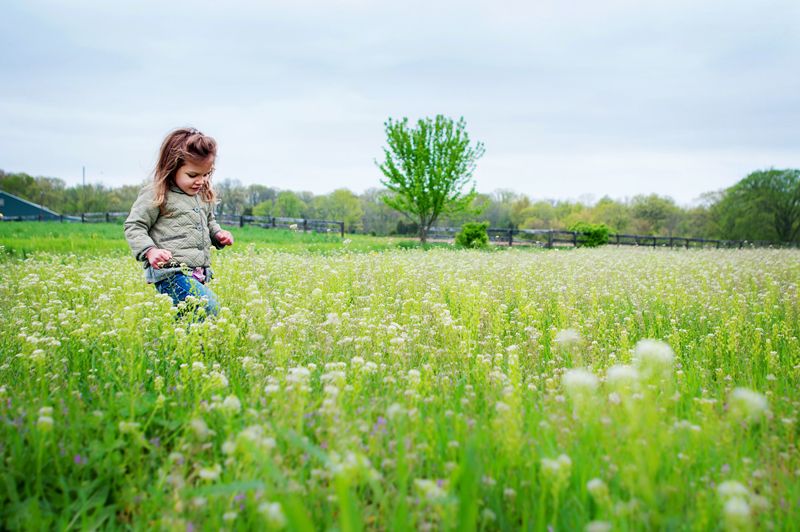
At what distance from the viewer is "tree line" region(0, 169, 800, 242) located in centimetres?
4906

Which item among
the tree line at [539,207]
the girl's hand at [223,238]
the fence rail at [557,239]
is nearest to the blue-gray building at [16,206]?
the tree line at [539,207]

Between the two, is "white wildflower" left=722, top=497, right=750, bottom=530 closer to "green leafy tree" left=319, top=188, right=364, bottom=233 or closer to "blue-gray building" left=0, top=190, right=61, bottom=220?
"blue-gray building" left=0, top=190, right=61, bottom=220

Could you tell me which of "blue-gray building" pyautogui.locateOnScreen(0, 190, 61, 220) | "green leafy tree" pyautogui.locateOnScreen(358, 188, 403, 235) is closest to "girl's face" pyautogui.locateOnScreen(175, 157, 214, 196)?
"green leafy tree" pyautogui.locateOnScreen(358, 188, 403, 235)

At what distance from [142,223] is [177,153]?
79cm

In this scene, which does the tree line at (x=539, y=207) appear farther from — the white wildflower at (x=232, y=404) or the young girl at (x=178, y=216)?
the white wildflower at (x=232, y=404)

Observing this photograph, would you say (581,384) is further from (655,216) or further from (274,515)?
(655,216)

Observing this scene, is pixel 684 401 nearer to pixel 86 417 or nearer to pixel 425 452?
pixel 425 452

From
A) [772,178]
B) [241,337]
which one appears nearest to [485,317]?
[241,337]

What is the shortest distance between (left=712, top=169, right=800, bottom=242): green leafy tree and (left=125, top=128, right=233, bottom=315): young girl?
5875 cm

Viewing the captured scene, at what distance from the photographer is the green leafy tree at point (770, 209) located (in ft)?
159

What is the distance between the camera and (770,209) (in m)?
49.2

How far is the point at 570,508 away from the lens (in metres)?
2.09

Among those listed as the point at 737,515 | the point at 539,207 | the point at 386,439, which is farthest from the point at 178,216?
the point at 539,207

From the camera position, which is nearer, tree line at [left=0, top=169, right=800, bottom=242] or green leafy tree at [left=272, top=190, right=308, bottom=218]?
tree line at [left=0, top=169, right=800, bottom=242]
